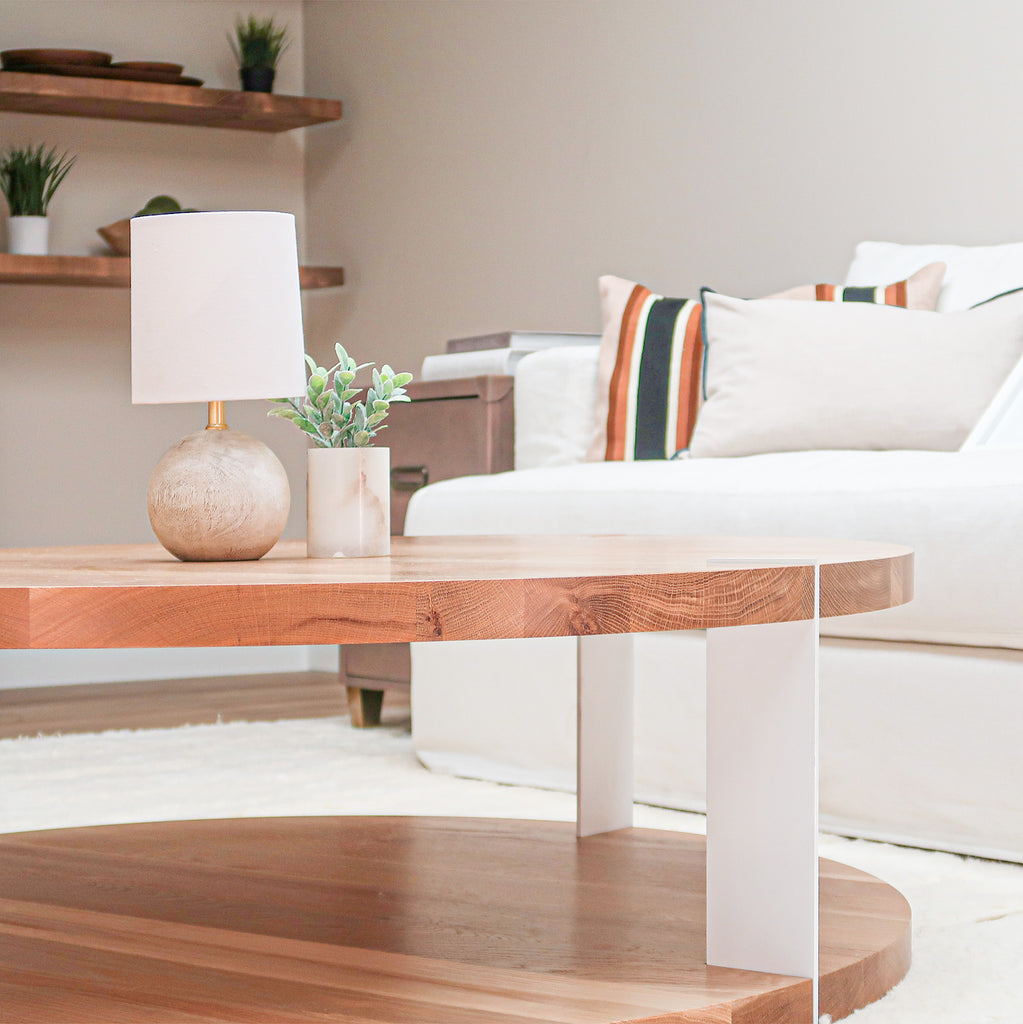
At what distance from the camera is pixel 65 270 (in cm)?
396

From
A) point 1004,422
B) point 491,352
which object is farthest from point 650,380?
point 1004,422

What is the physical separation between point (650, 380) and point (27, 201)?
2.13 meters

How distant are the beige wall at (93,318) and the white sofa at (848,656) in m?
2.14

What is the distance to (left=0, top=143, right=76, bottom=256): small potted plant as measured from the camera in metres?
3.98

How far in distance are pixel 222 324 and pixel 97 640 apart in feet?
1.57

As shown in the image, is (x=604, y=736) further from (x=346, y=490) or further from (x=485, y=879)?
(x=346, y=490)

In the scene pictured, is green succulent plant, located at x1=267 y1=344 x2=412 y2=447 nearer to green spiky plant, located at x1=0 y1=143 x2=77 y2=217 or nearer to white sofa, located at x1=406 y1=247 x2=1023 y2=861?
white sofa, located at x1=406 y1=247 x2=1023 y2=861

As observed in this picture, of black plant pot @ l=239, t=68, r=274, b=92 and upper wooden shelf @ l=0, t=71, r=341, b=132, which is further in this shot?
black plant pot @ l=239, t=68, r=274, b=92

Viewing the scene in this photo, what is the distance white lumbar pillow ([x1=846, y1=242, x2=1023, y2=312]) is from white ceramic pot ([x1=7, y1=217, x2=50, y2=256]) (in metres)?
2.32

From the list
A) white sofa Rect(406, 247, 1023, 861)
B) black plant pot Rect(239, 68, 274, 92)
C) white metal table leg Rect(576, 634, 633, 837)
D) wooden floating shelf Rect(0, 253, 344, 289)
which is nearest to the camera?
white metal table leg Rect(576, 634, 633, 837)

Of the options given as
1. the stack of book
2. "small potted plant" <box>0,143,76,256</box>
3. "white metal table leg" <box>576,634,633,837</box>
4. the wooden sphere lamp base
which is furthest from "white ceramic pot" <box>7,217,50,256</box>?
the wooden sphere lamp base

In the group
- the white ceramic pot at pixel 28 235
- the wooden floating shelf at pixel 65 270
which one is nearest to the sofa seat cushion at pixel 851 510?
the wooden floating shelf at pixel 65 270

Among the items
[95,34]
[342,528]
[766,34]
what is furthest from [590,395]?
[95,34]

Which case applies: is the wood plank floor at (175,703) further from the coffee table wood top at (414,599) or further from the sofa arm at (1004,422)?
the coffee table wood top at (414,599)
